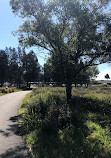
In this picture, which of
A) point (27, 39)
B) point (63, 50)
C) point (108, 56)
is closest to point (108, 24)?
point (108, 56)

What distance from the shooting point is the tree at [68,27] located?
29.6 ft

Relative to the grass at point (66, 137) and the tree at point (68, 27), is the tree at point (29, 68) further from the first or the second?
the grass at point (66, 137)

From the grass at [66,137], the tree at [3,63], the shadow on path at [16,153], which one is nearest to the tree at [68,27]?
the grass at [66,137]

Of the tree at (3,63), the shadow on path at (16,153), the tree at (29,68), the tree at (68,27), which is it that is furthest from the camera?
the tree at (29,68)

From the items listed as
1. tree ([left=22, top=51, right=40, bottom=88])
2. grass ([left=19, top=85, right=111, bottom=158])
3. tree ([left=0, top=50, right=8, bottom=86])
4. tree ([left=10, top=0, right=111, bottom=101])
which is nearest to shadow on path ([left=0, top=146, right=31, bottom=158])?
grass ([left=19, top=85, right=111, bottom=158])

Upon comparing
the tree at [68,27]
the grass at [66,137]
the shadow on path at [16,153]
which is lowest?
the shadow on path at [16,153]

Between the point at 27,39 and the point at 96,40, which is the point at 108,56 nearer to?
the point at 96,40

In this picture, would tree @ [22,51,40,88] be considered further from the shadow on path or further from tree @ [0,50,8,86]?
the shadow on path

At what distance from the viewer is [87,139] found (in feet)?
15.6

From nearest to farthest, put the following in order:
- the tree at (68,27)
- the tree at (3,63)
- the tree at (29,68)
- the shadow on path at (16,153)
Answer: the shadow on path at (16,153) → the tree at (68,27) → the tree at (3,63) → the tree at (29,68)

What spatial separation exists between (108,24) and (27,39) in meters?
6.21

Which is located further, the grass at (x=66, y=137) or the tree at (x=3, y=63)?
A: the tree at (x=3, y=63)

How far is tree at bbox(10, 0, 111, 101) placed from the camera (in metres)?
9.02

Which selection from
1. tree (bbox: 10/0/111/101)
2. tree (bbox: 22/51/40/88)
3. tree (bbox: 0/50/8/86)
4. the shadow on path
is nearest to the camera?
the shadow on path
